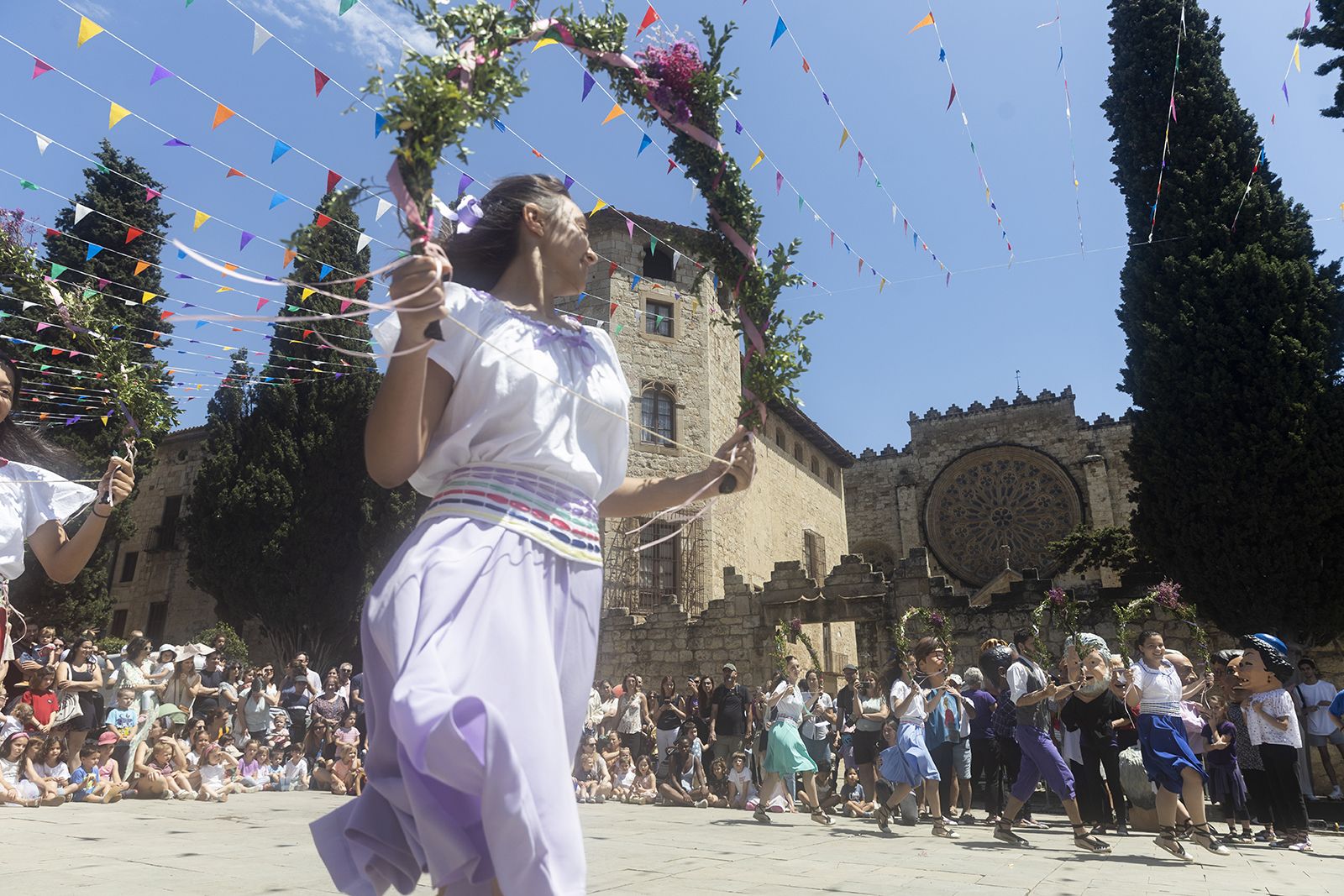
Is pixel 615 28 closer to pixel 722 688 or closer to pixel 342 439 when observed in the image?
pixel 722 688

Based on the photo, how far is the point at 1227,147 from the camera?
691 inches

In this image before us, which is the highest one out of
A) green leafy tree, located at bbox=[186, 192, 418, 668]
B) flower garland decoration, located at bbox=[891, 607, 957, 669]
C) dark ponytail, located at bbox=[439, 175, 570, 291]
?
green leafy tree, located at bbox=[186, 192, 418, 668]

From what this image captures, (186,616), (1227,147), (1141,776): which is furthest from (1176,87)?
(186,616)

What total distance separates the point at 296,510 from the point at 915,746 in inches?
752

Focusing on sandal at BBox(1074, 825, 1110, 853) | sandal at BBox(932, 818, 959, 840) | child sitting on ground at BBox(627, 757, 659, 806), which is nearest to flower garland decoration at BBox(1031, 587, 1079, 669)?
child sitting on ground at BBox(627, 757, 659, 806)

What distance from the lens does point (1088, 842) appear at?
6902 millimetres

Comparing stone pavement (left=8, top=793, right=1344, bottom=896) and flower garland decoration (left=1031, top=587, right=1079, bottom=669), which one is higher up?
flower garland decoration (left=1031, top=587, right=1079, bottom=669)

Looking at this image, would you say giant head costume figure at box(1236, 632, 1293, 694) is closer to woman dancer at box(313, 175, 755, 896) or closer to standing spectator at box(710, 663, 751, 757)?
standing spectator at box(710, 663, 751, 757)

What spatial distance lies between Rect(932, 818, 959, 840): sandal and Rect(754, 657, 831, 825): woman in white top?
158cm

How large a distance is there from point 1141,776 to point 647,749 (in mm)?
7976

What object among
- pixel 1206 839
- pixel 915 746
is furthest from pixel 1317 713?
pixel 915 746

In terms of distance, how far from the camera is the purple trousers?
7477mm

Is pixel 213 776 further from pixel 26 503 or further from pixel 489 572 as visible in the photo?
pixel 489 572

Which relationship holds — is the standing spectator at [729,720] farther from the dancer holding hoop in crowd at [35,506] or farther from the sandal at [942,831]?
the dancer holding hoop in crowd at [35,506]
